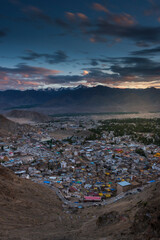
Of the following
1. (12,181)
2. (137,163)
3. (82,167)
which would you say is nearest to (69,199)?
(12,181)

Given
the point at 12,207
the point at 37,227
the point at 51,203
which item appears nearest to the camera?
the point at 37,227

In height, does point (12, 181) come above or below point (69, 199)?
above

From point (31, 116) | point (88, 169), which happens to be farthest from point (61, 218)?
point (31, 116)

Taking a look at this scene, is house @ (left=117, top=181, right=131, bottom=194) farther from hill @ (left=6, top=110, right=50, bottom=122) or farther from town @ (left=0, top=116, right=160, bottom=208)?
hill @ (left=6, top=110, right=50, bottom=122)

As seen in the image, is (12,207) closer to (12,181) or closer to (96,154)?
(12,181)

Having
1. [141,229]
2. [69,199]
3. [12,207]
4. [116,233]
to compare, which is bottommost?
[69,199]

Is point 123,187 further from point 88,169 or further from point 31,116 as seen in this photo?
point 31,116

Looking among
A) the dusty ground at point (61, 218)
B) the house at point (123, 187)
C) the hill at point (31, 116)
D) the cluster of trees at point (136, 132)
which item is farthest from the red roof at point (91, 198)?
the hill at point (31, 116)

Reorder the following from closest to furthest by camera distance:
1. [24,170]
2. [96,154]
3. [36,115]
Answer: [24,170] < [96,154] < [36,115]
